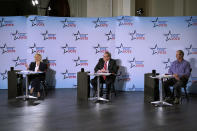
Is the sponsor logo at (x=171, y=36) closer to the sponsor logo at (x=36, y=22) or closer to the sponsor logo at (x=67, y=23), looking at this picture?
the sponsor logo at (x=67, y=23)

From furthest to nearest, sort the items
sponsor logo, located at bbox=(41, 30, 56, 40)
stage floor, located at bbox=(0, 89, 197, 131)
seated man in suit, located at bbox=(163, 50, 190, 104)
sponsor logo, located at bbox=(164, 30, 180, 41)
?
sponsor logo, located at bbox=(41, 30, 56, 40), sponsor logo, located at bbox=(164, 30, 180, 41), seated man in suit, located at bbox=(163, 50, 190, 104), stage floor, located at bbox=(0, 89, 197, 131)

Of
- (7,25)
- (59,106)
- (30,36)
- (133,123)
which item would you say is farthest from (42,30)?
(133,123)

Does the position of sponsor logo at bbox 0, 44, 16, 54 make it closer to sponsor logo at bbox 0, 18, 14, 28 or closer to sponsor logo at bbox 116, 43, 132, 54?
sponsor logo at bbox 0, 18, 14, 28

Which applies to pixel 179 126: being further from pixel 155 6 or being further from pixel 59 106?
pixel 155 6

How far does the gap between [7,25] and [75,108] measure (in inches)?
175

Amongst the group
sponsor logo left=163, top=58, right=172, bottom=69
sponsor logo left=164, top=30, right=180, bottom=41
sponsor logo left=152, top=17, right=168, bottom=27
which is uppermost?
sponsor logo left=152, top=17, right=168, bottom=27

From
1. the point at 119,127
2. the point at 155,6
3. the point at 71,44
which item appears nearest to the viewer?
the point at 119,127

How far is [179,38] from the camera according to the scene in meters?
9.34

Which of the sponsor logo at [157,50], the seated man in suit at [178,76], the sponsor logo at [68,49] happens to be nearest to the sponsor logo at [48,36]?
the sponsor logo at [68,49]

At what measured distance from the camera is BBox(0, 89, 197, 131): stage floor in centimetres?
510

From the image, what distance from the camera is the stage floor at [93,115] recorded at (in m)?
5.10

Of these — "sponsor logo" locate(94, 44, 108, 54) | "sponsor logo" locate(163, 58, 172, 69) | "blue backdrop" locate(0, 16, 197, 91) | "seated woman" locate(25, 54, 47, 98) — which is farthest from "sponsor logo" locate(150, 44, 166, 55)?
"seated woman" locate(25, 54, 47, 98)

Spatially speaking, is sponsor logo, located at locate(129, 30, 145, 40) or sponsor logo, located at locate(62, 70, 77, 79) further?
sponsor logo, located at locate(62, 70, 77, 79)

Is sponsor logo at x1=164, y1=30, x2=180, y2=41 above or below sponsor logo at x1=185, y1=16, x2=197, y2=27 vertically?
below
